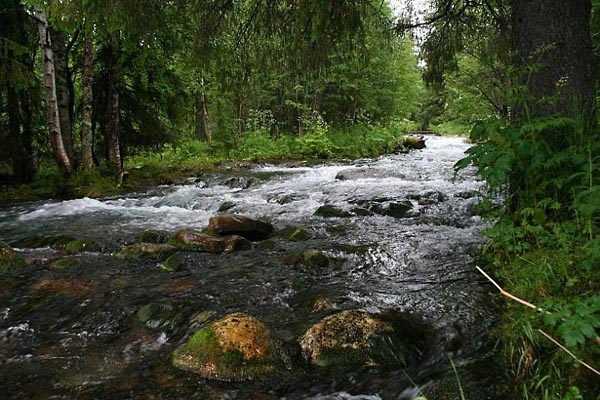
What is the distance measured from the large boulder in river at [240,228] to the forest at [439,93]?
2146 mm

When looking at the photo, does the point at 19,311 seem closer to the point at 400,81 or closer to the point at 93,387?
the point at 93,387

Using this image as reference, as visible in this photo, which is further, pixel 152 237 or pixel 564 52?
pixel 152 237

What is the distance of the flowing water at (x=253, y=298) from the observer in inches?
108

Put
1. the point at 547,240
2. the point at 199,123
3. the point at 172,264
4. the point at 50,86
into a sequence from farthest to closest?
the point at 199,123
the point at 50,86
the point at 172,264
the point at 547,240

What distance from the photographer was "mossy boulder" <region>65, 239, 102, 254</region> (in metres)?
6.00

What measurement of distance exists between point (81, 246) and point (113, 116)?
7.40m

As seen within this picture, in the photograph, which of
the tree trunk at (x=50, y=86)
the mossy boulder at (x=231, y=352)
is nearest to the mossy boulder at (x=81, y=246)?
the mossy boulder at (x=231, y=352)

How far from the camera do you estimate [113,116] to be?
1234cm

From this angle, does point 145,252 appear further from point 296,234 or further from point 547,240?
point 547,240

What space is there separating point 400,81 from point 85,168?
62.2ft

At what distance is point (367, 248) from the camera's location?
5535mm

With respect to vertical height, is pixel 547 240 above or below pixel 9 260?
above

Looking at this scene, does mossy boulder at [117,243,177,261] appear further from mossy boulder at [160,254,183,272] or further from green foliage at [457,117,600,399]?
green foliage at [457,117,600,399]

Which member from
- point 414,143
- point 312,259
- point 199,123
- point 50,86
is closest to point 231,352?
point 312,259
